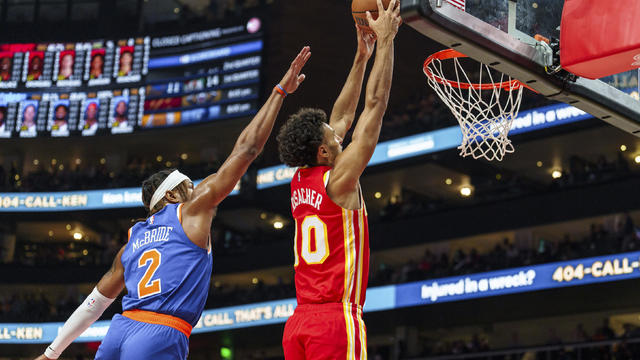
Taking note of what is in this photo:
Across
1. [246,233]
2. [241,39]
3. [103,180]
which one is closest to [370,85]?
[241,39]

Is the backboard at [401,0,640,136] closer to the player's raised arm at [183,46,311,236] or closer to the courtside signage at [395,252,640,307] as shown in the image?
the player's raised arm at [183,46,311,236]

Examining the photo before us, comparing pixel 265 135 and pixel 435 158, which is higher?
pixel 435 158

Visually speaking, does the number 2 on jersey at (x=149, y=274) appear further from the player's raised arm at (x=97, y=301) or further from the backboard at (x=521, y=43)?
the backboard at (x=521, y=43)

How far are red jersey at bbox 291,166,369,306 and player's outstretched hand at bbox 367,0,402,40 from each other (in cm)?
84

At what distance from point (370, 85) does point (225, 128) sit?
26741 mm

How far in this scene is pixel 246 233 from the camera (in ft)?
107

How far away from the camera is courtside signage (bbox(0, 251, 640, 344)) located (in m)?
18.6

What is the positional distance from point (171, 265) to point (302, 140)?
998mm

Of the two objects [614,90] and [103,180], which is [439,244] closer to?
[103,180]

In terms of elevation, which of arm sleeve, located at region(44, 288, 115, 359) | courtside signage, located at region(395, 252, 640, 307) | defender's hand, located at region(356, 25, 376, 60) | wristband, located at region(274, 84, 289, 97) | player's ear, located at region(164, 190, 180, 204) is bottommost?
arm sleeve, located at region(44, 288, 115, 359)

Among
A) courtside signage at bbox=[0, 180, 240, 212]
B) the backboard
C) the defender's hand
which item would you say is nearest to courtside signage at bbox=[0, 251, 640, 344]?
courtside signage at bbox=[0, 180, 240, 212]

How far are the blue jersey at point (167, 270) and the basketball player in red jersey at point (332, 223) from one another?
55cm

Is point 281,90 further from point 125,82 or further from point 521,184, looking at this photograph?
point 125,82

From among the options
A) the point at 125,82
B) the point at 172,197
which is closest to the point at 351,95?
the point at 172,197
